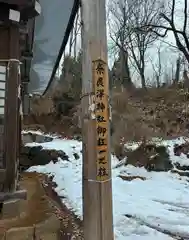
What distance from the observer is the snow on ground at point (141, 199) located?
5.05 meters

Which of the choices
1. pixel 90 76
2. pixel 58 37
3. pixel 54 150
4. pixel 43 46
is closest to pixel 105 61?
pixel 90 76

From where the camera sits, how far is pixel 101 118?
8.65ft

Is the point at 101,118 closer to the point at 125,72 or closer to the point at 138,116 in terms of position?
the point at 138,116

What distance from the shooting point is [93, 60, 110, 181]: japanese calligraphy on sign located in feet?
8.51

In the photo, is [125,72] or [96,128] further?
[125,72]

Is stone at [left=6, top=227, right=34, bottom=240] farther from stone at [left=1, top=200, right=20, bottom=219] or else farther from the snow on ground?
the snow on ground

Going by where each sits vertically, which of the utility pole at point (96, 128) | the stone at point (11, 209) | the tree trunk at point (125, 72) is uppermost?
the tree trunk at point (125, 72)

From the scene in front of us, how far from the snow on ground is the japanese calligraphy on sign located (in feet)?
7.86

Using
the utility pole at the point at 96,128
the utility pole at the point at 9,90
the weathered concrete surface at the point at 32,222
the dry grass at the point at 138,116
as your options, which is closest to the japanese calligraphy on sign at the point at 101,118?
the utility pole at the point at 96,128

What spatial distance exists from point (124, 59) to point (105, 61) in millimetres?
26828

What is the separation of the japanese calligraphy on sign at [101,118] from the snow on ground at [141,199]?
2.40 m

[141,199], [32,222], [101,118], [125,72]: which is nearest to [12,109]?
[32,222]

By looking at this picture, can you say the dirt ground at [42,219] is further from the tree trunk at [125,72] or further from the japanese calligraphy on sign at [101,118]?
the tree trunk at [125,72]

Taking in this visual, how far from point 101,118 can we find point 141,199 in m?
4.84
